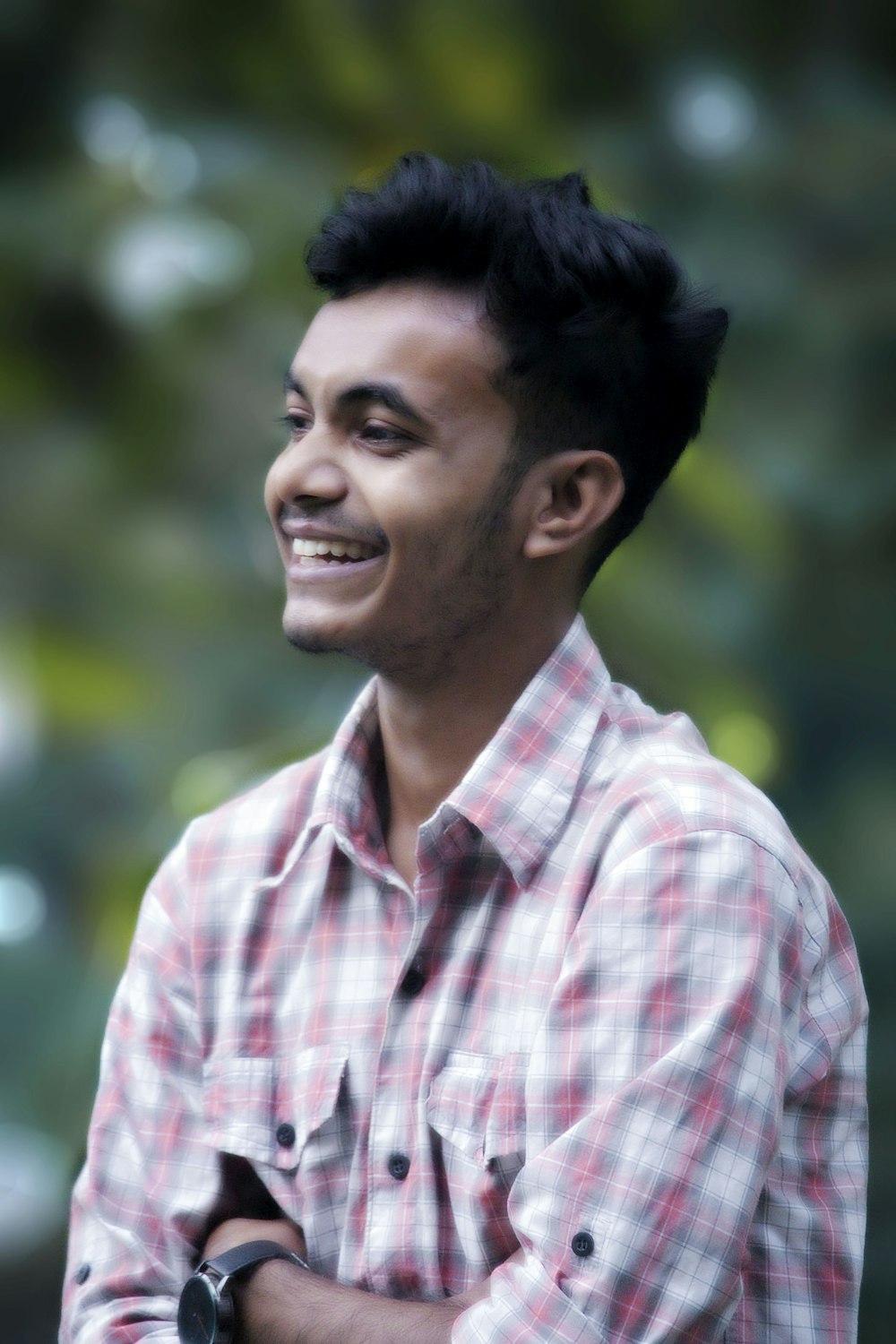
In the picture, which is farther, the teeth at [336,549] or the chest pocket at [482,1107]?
the teeth at [336,549]

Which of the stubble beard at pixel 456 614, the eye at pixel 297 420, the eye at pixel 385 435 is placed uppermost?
the eye at pixel 297 420

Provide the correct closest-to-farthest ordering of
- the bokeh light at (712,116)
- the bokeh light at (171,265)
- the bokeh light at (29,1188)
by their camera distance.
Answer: the bokeh light at (29,1188), the bokeh light at (712,116), the bokeh light at (171,265)

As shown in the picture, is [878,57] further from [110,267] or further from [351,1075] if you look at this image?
[351,1075]

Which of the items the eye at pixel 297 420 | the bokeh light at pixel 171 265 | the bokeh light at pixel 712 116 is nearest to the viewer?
the eye at pixel 297 420

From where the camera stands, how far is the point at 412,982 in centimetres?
142

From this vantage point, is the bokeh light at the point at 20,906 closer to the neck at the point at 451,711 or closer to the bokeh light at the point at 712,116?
the neck at the point at 451,711

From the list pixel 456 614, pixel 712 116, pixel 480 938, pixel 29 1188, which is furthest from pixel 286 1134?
pixel 712 116

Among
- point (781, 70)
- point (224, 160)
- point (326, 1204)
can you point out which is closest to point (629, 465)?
point (326, 1204)

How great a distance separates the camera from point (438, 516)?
1.44 meters

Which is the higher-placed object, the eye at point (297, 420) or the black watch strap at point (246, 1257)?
the eye at point (297, 420)

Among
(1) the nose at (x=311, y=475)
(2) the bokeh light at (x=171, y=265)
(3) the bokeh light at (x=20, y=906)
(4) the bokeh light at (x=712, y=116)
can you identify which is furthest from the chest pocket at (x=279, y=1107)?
(4) the bokeh light at (x=712, y=116)

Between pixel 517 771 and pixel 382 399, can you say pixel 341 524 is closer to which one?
pixel 382 399

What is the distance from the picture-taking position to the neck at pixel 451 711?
4.93ft

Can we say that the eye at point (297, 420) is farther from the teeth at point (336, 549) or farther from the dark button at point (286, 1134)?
the dark button at point (286, 1134)
